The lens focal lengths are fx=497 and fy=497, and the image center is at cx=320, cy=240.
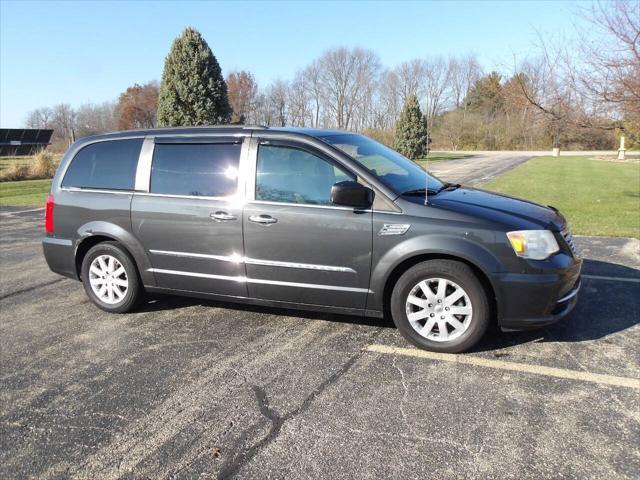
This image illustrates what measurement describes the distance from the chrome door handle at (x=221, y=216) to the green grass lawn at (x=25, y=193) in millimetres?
12585

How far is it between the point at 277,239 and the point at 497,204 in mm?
→ 1943

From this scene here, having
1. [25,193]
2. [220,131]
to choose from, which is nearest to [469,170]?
[25,193]

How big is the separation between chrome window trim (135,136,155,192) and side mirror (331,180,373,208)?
2.02 meters

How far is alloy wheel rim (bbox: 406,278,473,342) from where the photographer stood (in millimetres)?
3941

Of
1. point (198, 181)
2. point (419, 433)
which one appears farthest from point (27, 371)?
point (419, 433)

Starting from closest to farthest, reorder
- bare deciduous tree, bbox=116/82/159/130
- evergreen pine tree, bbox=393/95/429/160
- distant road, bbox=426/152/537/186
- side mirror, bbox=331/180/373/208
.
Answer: side mirror, bbox=331/180/373/208
distant road, bbox=426/152/537/186
evergreen pine tree, bbox=393/95/429/160
bare deciduous tree, bbox=116/82/159/130

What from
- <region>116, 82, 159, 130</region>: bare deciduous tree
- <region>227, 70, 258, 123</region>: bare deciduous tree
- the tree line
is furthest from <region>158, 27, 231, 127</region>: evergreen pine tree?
<region>116, 82, 159, 130</region>: bare deciduous tree

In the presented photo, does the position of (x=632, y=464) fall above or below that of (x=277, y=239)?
below

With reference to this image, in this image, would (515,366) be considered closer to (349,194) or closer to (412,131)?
(349,194)

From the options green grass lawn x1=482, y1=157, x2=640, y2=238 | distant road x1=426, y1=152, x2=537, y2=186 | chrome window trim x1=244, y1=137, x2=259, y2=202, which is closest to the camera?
chrome window trim x1=244, y1=137, x2=259, y2=202

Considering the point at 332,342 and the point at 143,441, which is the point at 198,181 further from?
the point at 143,441

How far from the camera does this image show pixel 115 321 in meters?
4.98

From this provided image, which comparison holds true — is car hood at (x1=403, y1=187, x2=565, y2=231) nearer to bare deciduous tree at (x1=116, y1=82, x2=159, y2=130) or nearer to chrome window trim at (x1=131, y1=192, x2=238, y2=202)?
chrome window trim at (x1=131, y1=192, x2=238, y2=202)

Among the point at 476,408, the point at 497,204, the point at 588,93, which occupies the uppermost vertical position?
the point at 588,93
